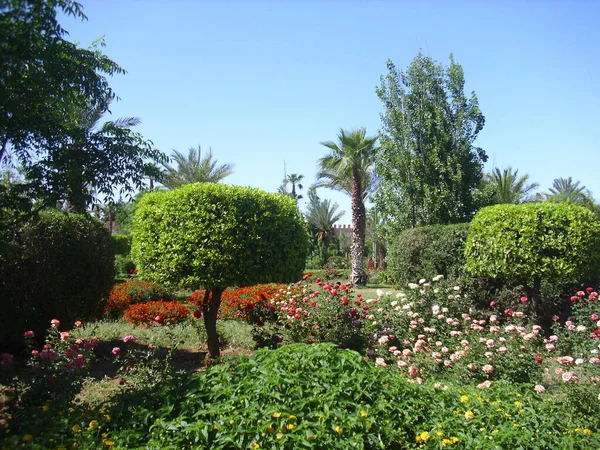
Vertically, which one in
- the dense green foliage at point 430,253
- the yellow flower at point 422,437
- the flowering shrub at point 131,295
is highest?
the dense green foliage at point 430,253

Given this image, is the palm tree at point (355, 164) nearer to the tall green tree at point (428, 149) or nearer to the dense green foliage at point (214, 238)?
the tall green tree at point (428, 149)

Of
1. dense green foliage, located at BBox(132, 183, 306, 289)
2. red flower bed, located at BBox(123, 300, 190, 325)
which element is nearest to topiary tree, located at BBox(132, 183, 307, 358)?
dense green foliage, located at BBox(132, 183, 306, 289)

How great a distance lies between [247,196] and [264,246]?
69cm

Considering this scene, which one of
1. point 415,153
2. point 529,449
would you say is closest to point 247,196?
point 529,449

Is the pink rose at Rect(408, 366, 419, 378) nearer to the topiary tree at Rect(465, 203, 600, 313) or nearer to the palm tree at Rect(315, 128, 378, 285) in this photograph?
the topiary tree at Rect(465, 203, 600, 313)

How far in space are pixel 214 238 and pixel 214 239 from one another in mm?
15

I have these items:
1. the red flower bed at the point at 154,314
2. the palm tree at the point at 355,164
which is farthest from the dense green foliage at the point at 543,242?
the palm tree at the point at 355,164

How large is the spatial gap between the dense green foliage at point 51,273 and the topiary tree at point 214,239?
3.01ft

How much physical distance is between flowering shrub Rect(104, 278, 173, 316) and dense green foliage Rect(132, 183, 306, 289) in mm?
4161

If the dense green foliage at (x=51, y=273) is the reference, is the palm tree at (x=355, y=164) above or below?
above

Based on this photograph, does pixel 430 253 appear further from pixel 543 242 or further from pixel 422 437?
pixel 422 437

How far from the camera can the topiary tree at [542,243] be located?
7879 mm

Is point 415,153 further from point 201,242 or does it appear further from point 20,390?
point 20,390

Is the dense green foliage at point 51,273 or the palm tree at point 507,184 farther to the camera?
the palm tree at point 507,184
